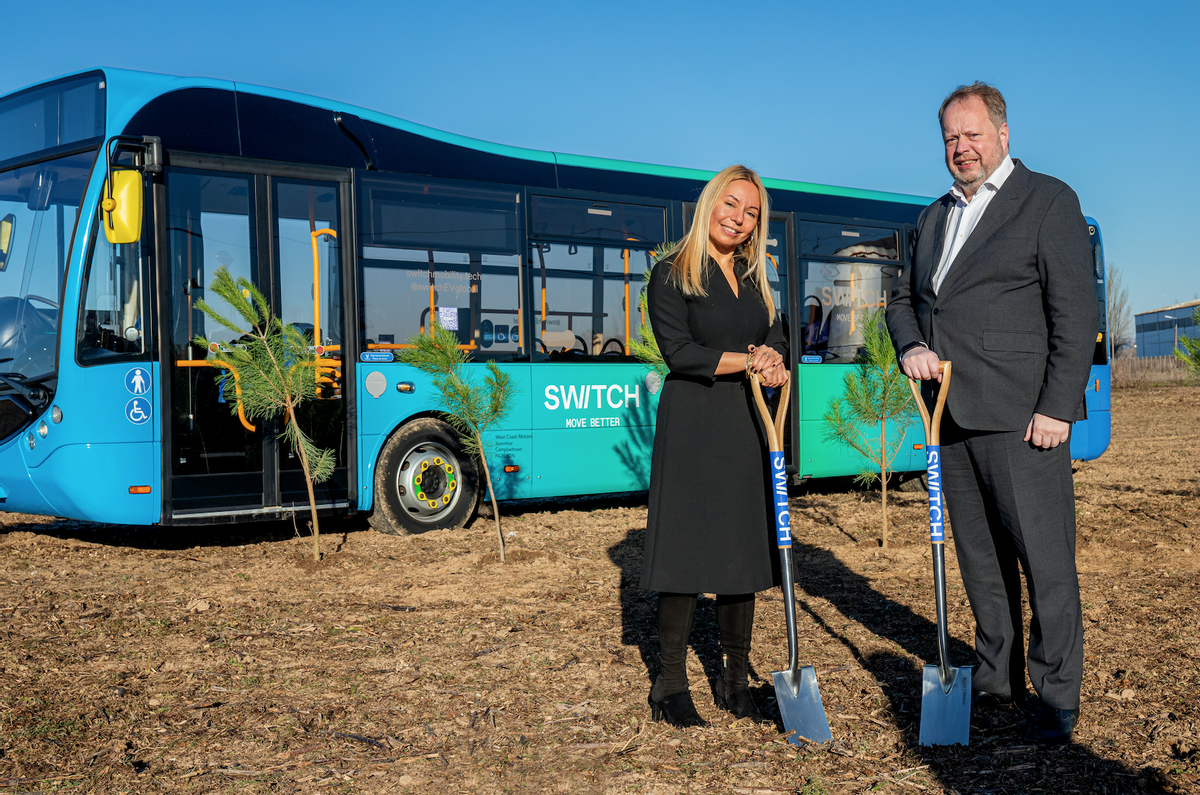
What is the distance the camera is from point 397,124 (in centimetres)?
885

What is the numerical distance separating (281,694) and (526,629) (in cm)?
150

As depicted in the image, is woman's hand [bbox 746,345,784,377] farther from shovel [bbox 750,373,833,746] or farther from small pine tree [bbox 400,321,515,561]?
small pine tree [bbox 400,321,515,561]

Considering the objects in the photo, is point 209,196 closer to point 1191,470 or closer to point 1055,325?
point 1055,325

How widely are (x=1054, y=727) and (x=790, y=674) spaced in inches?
36.3

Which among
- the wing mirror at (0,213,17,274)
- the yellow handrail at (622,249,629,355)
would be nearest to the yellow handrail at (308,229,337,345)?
the wing mirror at (0,213,17,274)

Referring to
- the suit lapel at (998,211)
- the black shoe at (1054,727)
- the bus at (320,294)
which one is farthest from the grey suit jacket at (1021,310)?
the bus at (320,294)

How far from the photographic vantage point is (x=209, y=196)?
7715mm

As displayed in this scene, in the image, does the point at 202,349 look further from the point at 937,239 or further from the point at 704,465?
the point at 937,239

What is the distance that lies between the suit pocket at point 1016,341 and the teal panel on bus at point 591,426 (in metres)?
→ 5.99

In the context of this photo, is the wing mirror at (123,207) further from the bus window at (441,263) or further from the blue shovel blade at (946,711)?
the blue shovel blade at (946,711)

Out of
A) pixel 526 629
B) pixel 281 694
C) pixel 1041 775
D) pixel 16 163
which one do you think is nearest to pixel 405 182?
pixel 16 163

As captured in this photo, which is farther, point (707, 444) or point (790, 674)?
point (707, 444)

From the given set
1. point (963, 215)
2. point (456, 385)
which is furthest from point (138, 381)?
point (963, 215)

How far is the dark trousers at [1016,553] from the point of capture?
138 inches
